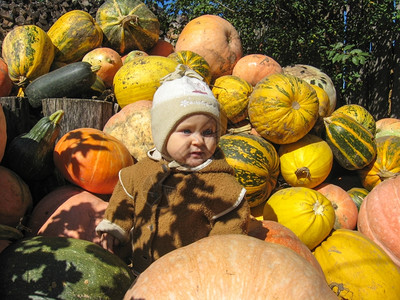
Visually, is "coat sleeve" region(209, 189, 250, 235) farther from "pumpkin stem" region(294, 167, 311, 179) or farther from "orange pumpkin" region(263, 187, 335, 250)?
"pumpkin stem" region(294, 167, 311, 179)

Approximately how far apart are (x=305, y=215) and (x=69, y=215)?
205 centimetres

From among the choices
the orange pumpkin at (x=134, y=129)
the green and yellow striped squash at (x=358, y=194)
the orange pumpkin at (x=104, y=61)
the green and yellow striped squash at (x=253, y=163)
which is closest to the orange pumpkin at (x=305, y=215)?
the green and yellow striped squash at (x=253, y=163)

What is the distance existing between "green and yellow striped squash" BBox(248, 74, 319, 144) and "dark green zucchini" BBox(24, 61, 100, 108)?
1.99m

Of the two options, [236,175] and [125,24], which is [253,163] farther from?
[125,24]

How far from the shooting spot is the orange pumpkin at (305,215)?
3221mm

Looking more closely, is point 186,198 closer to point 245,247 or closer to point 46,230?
point 245,247

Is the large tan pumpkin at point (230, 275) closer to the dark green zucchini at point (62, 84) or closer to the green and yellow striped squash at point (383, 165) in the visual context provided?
the green and yellow striped squash at point (383, 165)

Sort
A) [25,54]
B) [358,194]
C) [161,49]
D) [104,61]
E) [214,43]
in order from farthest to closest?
[161,49] → [214,43] → [104,61] → [25,54] → [358,194]

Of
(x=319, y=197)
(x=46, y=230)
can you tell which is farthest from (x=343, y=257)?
(x=46, y=230)

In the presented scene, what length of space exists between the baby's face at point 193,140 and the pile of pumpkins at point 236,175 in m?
0.56

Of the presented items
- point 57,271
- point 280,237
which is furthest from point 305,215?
point 57,271

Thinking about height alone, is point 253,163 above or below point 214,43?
below

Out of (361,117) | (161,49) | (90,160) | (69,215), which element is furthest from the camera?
(161,49)

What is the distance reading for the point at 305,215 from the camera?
324cm
